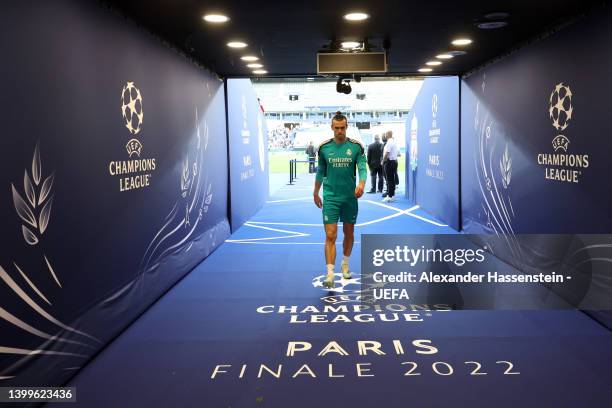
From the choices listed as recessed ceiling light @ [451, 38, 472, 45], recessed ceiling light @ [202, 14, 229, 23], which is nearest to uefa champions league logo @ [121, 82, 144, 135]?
recessed ceiling light @ [202, 14, 229, 23]

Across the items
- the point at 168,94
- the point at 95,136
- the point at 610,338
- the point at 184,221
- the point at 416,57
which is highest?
the point at 416,57

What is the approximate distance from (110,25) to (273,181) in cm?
1678

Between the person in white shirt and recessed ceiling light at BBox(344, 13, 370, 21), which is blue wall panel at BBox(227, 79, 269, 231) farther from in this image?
recessed ceiling light at BBox(344, 13, 370, 21)

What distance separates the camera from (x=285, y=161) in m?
34.6

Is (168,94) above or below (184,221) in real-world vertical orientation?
above

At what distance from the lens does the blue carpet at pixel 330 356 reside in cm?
329

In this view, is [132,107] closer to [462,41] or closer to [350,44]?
[350,44]

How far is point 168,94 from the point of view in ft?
20.4

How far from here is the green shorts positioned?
590 centimetres

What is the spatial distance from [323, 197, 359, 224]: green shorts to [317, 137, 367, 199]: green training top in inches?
2.0

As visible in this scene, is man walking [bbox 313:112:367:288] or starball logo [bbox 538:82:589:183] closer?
starball logo [bbox 538:82:589:183]

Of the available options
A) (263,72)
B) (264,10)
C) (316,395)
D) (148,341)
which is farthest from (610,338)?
(263,72)

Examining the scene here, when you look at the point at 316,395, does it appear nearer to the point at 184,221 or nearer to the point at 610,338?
the point at 610,338

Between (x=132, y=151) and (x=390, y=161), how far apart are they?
9.35 m
